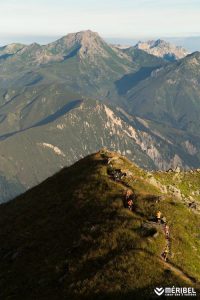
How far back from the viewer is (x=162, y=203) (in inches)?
2314

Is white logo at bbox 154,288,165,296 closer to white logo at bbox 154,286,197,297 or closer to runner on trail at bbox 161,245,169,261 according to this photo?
white logo at bbox 154,286,197,297

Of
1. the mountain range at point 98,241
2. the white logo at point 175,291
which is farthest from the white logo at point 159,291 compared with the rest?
the mountain range at point 98,241

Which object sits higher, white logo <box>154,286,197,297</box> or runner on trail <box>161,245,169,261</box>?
white logo <box>154,286,197,297</box>

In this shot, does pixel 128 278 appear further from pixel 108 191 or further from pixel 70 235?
pixel 108 191

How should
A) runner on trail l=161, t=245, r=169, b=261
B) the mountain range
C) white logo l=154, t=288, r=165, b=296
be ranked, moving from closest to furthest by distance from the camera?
white logo l=154, t=288, r=165, b=296
the mountain range
runner on trail l=161, t=245, r=169, b=261

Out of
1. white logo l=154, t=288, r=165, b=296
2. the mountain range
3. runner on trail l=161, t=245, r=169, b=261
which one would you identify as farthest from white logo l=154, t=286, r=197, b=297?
runner on trail l=161, t=245, r=169, b=261

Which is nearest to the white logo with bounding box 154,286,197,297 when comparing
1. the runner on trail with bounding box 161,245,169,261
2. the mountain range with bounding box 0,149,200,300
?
the mountain range with bounding box 0,149,200,300

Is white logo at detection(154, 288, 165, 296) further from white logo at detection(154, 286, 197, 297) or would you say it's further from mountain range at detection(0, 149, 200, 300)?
mountain range at detection(0, 149, 200, 300)

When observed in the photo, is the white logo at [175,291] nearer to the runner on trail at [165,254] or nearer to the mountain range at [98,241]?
the mountain range at [98,241]

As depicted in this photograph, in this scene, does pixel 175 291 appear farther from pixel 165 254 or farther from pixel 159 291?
pixel 165 254

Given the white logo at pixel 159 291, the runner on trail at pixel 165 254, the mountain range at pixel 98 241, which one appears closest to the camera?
the white logo at pixel 159 291

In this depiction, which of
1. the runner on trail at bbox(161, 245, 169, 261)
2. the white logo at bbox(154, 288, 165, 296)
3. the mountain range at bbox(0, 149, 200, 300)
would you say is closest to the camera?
the white logo at bbox(154, 288, 165, 296)

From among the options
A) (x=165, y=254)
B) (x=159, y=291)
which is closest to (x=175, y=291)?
(x=159, y=291)

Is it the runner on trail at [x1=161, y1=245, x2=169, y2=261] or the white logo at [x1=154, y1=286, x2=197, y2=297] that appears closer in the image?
the white logo at [x1=154, y1=286, x2=197, y2=297]
